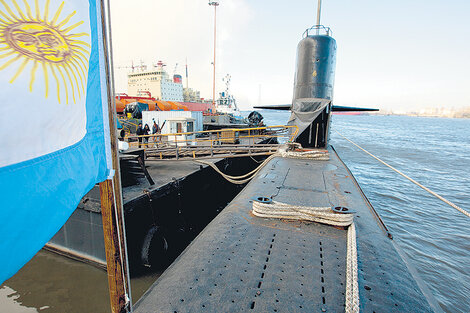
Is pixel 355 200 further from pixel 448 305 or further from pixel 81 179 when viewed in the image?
pixel 81 179

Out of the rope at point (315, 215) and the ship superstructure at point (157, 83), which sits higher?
the ship superstructure at point (157, 83)

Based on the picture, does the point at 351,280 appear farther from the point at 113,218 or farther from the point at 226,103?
Result: the point at 226,103

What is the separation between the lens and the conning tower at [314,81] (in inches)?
408

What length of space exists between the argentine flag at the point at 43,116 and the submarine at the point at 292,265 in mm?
1596

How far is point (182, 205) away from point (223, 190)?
4.74 metres

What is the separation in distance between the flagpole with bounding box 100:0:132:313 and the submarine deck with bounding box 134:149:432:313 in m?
0.29

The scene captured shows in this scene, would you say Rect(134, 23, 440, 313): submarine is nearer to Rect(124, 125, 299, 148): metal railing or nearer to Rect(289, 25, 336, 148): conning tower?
Rect(124, 125, 299, 148): metal railing

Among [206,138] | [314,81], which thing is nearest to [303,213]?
[314,81]

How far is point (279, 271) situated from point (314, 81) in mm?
9787

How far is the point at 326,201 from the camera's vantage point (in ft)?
16.2

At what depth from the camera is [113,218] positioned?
217cm

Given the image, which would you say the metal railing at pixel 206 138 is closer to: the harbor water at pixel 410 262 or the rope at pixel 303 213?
the rope at pixel 303 213

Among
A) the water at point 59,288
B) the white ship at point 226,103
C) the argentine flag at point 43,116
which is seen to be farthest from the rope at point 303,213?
the white ship at point 226,103

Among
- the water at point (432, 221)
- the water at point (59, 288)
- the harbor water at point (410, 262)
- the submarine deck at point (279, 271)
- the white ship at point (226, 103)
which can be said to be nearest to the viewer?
the submarine deck at point (279, 271)
